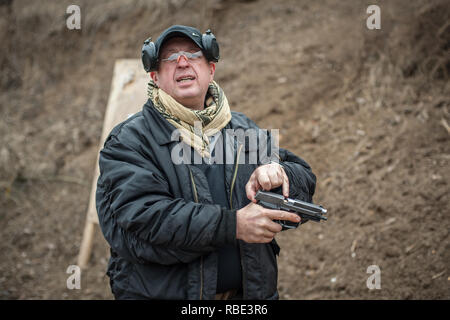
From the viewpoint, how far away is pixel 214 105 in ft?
7.14

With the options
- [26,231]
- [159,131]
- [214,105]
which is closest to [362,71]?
[214,105]

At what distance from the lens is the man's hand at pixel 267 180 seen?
1883 mm

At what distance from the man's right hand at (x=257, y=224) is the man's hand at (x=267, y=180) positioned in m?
0.10

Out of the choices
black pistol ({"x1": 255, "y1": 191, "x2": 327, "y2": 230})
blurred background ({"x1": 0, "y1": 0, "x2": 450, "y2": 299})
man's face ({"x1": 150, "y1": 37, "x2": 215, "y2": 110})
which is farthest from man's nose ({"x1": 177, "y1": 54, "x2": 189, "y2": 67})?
blurred background ({"x1": 0, "y1": 0, "x2": 450, "y2": 299})

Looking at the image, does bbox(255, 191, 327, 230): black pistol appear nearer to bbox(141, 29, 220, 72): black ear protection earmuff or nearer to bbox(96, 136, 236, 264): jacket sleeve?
bbox(96, 136, 236, 264): jacket sleeve

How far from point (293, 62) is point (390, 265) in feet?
10.8

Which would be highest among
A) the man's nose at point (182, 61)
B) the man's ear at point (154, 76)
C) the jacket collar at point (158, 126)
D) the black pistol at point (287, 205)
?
the man's nose at point (182, 61)

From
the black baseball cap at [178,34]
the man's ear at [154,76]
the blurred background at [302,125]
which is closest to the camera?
the black baseball cap at [178,34]

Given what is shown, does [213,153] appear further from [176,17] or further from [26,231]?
[176,17]

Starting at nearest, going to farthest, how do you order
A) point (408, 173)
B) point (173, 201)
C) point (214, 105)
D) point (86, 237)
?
point (173, 201) < point (214, 105) < point (408, 173) < point (86, 237)

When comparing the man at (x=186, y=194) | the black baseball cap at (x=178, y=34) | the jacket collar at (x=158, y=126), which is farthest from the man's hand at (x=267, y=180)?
the black baseball cap at (x=178, y=34)

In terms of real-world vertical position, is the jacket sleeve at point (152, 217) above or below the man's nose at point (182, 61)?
below

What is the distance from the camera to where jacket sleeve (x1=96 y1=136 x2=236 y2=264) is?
176cm

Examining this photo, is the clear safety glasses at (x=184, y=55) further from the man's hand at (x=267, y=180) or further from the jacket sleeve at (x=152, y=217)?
the man's hand at (x=267, y=180)
